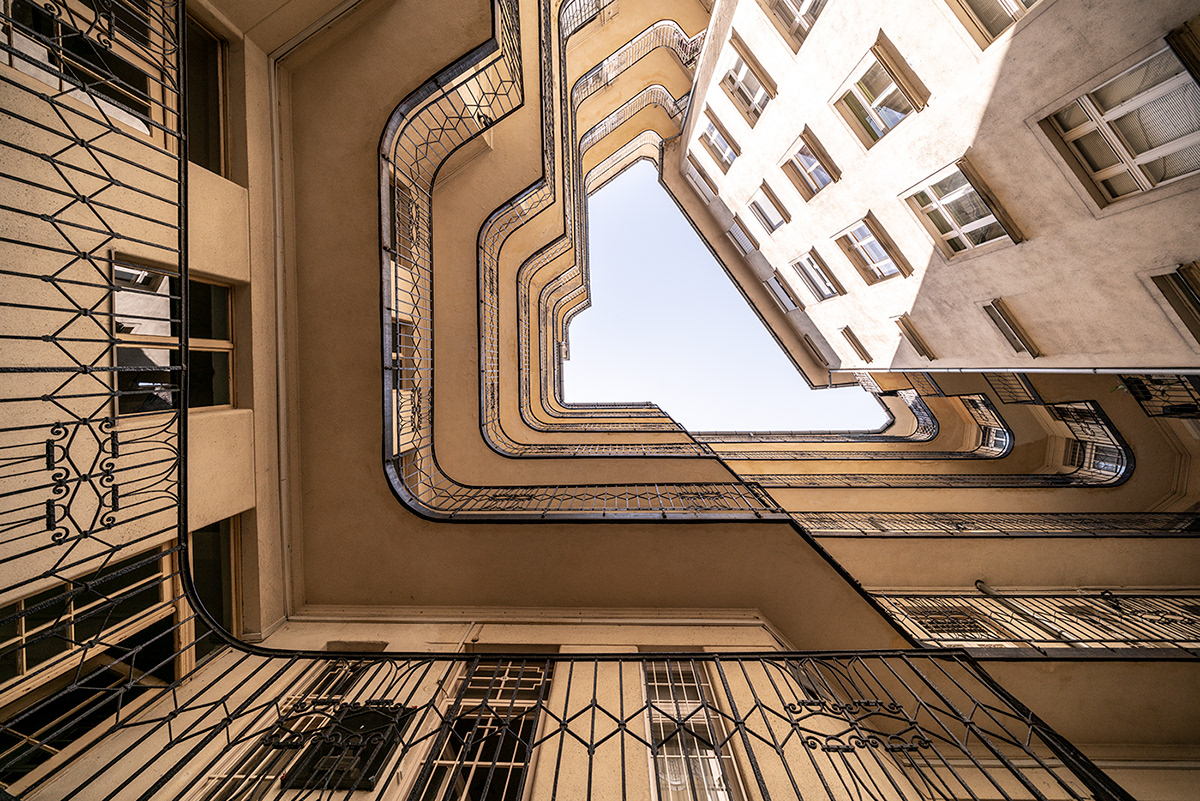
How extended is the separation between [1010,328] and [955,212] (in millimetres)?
2649

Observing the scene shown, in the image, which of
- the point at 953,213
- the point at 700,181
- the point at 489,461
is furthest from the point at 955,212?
the point at 700,181

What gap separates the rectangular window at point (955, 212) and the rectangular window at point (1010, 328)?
136 centimetres

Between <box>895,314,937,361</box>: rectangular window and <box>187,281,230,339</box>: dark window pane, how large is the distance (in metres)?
14.2

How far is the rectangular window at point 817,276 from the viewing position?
14.2 metres

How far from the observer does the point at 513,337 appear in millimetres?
13633

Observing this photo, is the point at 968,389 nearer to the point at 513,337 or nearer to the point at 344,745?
the point at 513,337

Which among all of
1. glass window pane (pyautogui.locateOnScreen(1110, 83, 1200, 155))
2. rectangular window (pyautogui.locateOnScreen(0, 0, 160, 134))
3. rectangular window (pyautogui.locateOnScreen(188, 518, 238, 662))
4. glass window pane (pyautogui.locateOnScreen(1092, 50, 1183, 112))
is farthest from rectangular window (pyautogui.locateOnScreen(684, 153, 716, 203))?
rectangular window (pyautogui.locateOnScreen(188, 518, 238, 662))

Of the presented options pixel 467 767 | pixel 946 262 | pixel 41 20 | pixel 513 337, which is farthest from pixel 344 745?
pixel 946 262

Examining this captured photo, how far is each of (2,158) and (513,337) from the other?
33.7 ft

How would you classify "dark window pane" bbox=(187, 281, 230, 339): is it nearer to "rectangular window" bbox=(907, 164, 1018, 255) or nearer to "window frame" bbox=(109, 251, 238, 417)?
"window frame" bbox=(109, 251, 238, 417)

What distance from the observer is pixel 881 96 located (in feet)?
30.0

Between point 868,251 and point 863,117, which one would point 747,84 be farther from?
point 868,251

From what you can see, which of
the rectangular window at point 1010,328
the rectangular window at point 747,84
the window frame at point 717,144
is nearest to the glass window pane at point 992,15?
the rectangular window at point 1010,328

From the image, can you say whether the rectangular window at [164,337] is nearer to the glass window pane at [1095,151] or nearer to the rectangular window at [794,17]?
the glass window pane at [1095,151]
